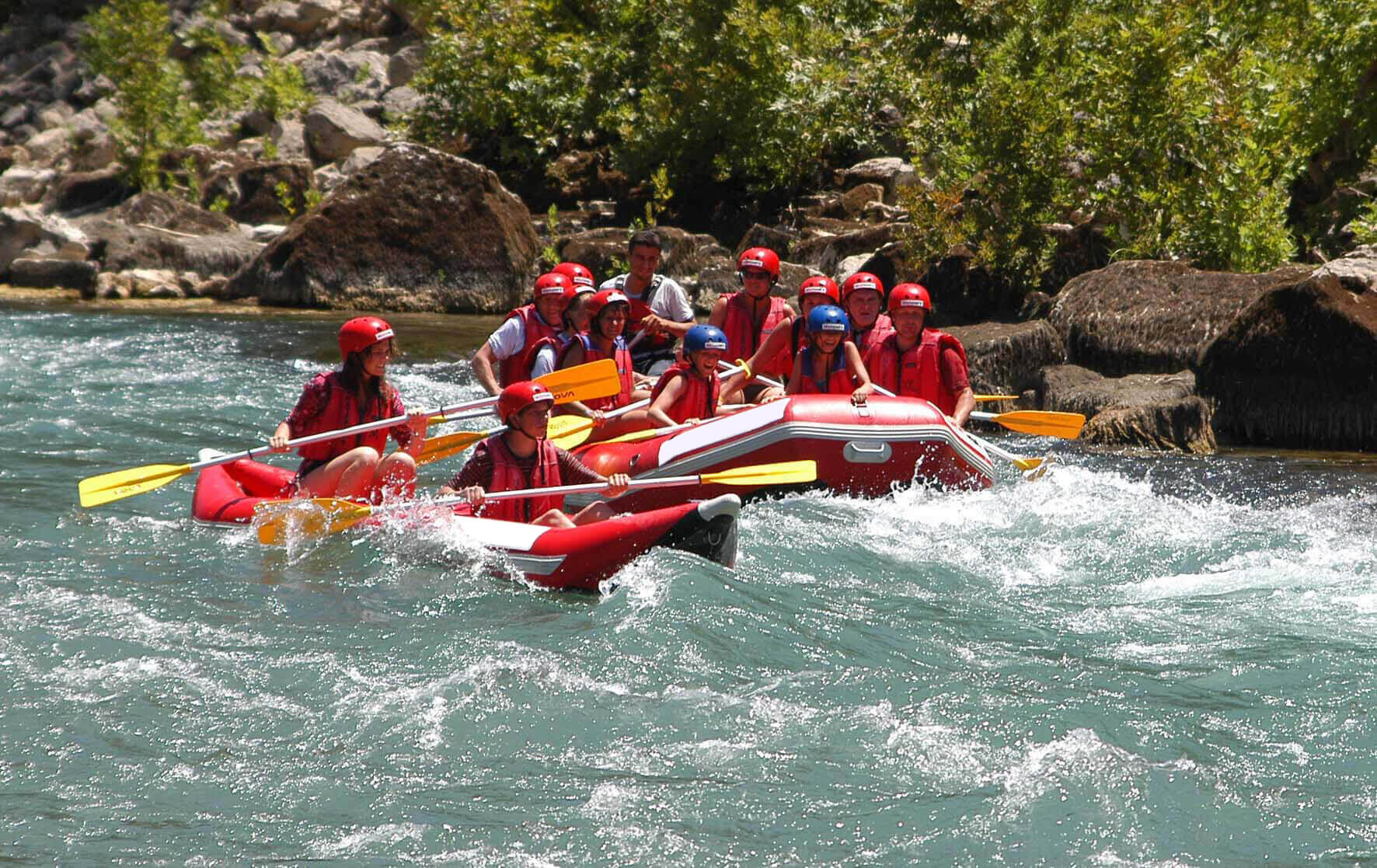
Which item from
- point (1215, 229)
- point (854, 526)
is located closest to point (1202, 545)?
point (854, 526)

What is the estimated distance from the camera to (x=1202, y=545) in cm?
706

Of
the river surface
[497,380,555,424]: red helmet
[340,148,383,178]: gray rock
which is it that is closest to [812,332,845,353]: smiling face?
the river surface

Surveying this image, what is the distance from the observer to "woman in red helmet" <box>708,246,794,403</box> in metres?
9.27

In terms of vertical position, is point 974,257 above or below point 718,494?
above

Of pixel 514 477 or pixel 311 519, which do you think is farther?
pixel 311 519

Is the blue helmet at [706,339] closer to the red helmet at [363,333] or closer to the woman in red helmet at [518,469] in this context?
the woman in red helmet at [518,469]

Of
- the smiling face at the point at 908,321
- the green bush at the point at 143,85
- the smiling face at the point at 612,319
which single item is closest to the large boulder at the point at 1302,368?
the smiling face at the point at 908,321

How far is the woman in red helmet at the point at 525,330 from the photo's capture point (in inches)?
346

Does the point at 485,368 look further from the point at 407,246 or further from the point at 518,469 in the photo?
the point at 407,246

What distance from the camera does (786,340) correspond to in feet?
29.6

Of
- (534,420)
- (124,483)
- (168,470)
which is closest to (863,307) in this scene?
(534,420)

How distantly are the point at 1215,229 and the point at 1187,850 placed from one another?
889 centimetres

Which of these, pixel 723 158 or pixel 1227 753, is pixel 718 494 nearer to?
pixel 1227 753

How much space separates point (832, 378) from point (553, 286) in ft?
6.18
